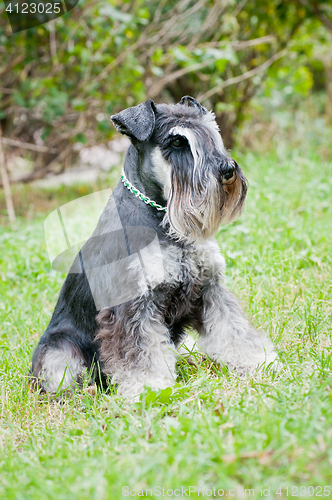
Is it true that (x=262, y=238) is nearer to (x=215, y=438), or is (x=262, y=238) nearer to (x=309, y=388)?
(x=309, y=388)

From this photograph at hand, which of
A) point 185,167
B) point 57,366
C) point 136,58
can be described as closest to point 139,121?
point 185,167

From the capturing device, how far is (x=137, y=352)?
2.51m

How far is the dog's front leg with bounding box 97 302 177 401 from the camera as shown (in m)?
2.48

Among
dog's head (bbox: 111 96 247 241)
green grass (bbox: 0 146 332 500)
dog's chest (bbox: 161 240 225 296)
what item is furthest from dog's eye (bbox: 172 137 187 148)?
green grass (bbox: 0 146 332 500)

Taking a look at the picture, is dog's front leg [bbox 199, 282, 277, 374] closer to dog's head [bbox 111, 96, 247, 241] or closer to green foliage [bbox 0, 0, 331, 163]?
dog's head [bbox 111, 96, 247, 241]

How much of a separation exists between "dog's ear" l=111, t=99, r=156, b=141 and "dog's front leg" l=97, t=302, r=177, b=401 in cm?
98

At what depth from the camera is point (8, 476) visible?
5.79 feet

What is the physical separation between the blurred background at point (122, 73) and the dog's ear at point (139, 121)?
3.62 m

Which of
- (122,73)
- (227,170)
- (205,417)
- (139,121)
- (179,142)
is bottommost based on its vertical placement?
(205,417)

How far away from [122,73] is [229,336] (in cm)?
548

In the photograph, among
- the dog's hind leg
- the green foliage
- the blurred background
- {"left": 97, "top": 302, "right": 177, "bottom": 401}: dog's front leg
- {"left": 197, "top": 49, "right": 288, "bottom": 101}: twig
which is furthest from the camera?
{"left": 197, "top": 49, "right": 288, "bottom": 101}: twig

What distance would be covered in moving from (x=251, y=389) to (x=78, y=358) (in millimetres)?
1091

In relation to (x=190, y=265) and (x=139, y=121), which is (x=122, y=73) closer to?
(x=139, y=121)

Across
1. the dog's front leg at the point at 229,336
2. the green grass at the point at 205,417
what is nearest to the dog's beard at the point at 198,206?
the dog's front leg at the point at 229,336
